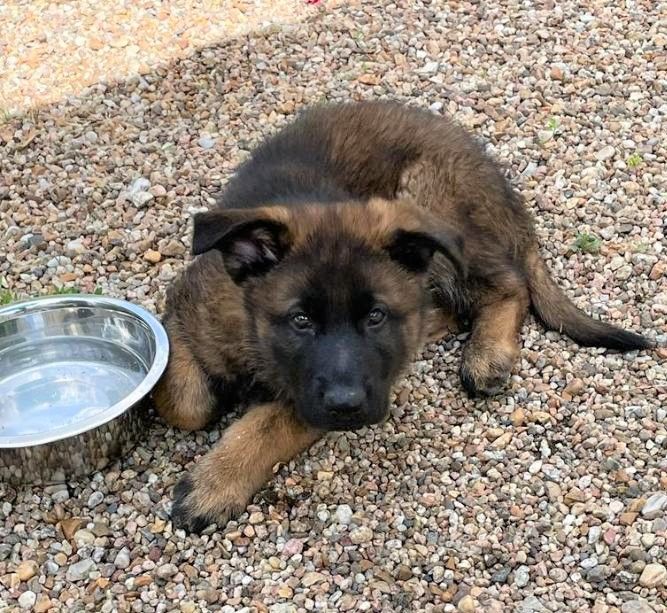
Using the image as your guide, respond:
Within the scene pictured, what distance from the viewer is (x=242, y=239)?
12.6ft

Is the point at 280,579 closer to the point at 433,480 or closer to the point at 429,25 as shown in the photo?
the point at 433,480

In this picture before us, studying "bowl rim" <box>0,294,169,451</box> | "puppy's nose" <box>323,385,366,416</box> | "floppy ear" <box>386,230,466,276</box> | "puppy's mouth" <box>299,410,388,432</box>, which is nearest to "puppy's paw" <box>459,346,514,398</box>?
"floppy ear" <box>386,230,466,276</box>

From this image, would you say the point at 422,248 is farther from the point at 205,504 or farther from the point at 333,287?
the point at 205,504

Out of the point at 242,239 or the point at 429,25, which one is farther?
the point at 429,25

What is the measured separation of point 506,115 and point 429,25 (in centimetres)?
115

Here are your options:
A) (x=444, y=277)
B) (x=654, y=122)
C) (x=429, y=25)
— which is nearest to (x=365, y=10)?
(x=429, y=25)

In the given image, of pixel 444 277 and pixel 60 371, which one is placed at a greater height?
pixel 444 277

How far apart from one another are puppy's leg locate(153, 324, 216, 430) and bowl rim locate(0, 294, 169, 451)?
102mm

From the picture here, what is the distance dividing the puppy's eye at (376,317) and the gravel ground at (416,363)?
708 mm

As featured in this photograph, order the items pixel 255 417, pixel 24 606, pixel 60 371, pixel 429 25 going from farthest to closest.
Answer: pixel 429 25 → pixel 60 371 → pixel 255 417 → pixel 24 606

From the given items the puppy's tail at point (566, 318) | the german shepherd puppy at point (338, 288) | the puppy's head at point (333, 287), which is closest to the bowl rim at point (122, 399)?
the german shepherd puppy at point (338, 288)

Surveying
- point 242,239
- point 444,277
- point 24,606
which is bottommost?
point 24,606

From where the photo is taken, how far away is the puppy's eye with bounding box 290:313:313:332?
12.6ft

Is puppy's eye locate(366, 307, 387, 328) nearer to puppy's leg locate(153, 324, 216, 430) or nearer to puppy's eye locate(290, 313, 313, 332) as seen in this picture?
puppy's eye locate(290, 313, 313, 332)
